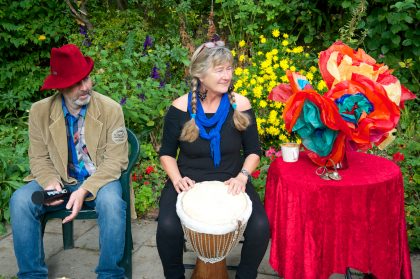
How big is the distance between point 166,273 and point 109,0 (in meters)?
5.66

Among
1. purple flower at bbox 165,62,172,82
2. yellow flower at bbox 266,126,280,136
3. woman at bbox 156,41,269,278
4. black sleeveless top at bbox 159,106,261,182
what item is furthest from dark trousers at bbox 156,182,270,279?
purple flower at bbox 165,62,172,82

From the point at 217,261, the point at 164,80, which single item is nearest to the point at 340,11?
the point at 164,80

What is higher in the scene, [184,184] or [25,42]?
[25,42]

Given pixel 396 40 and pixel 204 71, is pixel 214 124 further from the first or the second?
pixel 396 40

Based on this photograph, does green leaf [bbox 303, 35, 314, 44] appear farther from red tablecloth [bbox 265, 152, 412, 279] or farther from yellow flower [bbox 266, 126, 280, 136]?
red tablecloth [bbox 265, 152, 412, 279]

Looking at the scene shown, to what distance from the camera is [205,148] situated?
3109 mm

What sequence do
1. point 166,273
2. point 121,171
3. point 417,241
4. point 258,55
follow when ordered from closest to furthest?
point 166,273 → point 121,171 → point 417,241 → point 258,55

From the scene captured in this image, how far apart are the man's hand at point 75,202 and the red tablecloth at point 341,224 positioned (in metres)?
1.16


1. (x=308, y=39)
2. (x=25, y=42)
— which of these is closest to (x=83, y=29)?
(x=25, y=42)

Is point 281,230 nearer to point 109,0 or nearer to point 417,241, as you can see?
point 417,241

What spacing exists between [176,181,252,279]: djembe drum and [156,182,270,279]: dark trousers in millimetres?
113

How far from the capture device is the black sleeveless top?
311 cm

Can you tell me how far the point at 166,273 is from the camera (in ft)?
9.84

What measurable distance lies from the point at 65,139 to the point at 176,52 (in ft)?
8.21
